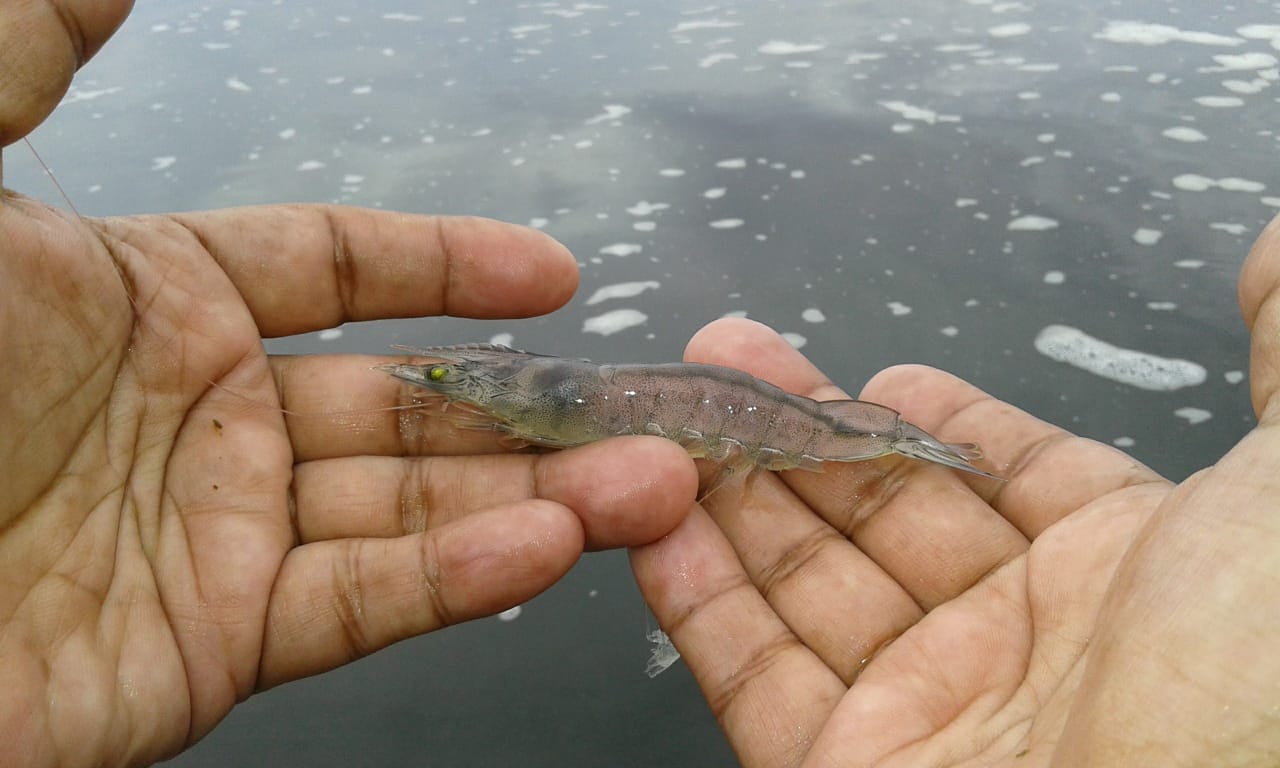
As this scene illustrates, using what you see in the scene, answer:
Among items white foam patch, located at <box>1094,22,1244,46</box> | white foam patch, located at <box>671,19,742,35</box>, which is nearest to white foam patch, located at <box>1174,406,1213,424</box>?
white foam patch, located at <box>1094,22,1244,46</box>

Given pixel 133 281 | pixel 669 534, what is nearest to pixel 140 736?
pixel 133 281

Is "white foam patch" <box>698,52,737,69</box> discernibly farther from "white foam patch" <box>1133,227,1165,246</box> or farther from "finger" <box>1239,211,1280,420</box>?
"finger" <box>1239,211,1280,420</box>

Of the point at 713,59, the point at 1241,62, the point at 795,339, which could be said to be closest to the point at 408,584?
the point at 795,339

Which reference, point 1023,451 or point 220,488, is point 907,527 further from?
point 220,488

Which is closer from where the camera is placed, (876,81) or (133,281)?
(133,281)

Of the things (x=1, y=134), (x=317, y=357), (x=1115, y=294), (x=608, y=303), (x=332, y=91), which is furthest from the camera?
(x=332, y=91)

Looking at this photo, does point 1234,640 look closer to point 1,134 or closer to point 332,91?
point 1,134
